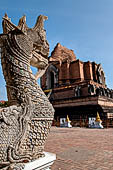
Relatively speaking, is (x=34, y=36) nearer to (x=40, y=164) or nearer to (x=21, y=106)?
(x=21, y=106)

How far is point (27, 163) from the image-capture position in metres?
2.48

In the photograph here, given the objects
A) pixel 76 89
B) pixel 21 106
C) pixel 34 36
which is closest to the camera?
pixel 21 106

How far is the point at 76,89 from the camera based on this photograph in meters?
20.3

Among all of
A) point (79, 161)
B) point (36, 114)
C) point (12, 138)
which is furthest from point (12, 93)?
point (79, 161)

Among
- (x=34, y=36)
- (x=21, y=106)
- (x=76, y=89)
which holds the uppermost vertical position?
(x=76, y=89)

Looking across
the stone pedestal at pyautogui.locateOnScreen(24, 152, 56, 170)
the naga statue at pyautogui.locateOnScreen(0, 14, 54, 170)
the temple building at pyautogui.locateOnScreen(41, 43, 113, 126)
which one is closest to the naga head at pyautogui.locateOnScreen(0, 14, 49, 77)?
the naga statue at pyautogui.locateOnScreen(0, 14, 54, 170)

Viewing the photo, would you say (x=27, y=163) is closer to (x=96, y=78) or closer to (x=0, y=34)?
(x=0, y=34)

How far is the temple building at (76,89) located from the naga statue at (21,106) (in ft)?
42.8

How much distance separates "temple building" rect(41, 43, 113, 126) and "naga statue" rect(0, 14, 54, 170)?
13058 millimetres

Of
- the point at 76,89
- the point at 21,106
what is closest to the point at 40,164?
the point at 21,106

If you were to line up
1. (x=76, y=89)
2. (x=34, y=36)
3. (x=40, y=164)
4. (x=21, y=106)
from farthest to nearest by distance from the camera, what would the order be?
(x=76, y=89) → (x=34, y=36) → (x=21, y=106) → (x=40, y=164)

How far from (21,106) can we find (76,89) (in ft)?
58.8

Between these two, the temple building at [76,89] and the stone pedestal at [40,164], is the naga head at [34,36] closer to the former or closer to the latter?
the stone pedestal at [40,164]

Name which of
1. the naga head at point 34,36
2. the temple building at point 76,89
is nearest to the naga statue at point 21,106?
the naga head at point 34,36
